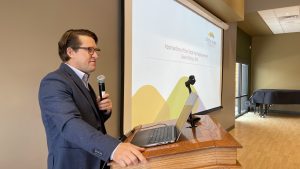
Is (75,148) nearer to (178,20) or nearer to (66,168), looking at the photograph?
(66,168)

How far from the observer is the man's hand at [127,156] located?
29.4 inches

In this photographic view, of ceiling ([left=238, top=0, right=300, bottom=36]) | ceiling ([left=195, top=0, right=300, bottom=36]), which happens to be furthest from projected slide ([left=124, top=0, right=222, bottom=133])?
ceiling ([left=238, top=0, right=300, bottom=36])

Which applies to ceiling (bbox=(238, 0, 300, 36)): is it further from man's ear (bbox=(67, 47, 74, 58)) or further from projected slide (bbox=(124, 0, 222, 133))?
man's ear (bbox=(67, 47, 74, 58))

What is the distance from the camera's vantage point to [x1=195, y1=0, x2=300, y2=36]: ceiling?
4.37 metres

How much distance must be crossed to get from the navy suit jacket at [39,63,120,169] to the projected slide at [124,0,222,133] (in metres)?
1.40

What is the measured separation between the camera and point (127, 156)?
752 mm

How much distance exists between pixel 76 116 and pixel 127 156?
0.85ft

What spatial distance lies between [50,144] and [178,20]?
105 inches

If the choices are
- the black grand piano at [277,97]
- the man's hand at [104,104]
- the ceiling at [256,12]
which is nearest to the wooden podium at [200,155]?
the man's hand at [104,104]

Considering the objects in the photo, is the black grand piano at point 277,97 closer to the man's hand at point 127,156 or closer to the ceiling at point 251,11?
the ceiling at point 251,11

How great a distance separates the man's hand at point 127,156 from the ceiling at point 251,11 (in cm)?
375

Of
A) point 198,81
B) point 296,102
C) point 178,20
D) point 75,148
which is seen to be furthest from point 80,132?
point 296,102

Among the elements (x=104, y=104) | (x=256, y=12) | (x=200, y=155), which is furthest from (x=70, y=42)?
(x=256, y=12)

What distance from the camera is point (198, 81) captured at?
4090 mm
